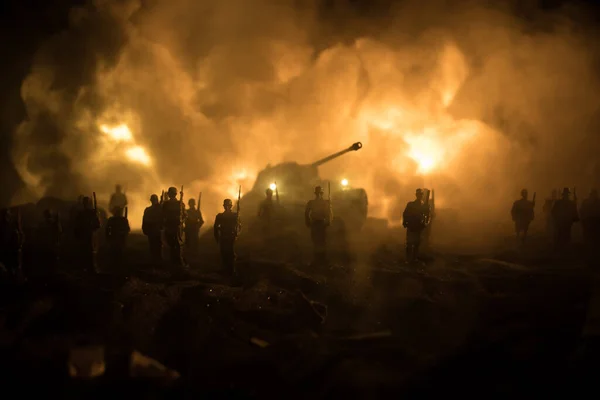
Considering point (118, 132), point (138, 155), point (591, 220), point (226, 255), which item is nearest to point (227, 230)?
point (226, 255)

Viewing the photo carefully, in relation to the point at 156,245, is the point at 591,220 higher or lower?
higher

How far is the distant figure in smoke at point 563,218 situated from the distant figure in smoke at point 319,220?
684cm

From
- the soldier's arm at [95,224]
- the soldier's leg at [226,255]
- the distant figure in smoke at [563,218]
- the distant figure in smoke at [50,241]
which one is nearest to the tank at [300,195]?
the soldier's leg at [226,255]

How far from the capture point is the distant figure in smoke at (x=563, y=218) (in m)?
13.9

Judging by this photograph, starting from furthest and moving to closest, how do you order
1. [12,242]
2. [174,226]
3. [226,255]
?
[174,226] < [226,255] < [12,242]

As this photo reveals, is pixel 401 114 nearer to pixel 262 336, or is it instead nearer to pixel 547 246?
pixel 547 246

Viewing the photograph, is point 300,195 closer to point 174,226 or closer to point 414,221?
point 414,221

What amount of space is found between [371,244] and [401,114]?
1337cm

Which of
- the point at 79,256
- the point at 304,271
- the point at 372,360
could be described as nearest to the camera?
the point at 372,360

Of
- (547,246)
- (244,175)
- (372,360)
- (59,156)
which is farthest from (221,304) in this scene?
(59,156)

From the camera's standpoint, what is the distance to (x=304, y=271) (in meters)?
12.0

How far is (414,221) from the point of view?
12.3 metres

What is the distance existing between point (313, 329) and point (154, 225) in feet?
17.1

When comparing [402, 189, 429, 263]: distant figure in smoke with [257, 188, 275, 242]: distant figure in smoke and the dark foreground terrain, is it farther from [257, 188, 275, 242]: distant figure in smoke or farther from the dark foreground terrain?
[257, 188, 275, 242]: distant figure in smoke
